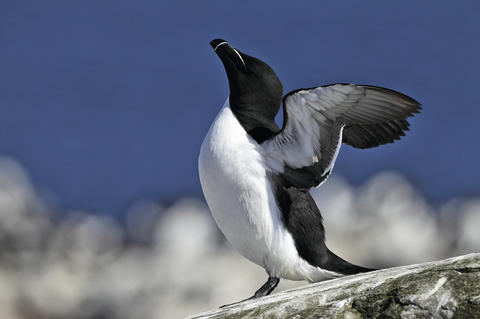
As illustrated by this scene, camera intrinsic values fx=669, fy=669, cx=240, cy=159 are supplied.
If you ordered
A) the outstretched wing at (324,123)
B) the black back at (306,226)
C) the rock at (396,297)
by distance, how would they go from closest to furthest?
the rock at (396,297) < the outstretched wing at (324,123) < the black back at (306,226)

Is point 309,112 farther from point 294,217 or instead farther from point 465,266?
point 465,266

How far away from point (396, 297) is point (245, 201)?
1.97 m

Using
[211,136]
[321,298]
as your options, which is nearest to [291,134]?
[211,136]

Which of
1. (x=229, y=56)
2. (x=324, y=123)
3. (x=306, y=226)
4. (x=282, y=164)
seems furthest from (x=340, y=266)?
(x=229, y=56)

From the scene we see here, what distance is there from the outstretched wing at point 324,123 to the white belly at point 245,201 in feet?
0.78

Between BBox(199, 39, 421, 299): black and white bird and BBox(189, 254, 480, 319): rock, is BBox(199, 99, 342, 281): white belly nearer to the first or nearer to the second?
BBox(199, 39, 421, 299): black and white bird

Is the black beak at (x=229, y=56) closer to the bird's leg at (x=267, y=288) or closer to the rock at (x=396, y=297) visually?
the bird's leg at (x=267, y=288)

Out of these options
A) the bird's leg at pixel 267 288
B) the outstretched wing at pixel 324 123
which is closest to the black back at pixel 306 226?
the outstretched wing at pixel 324 123

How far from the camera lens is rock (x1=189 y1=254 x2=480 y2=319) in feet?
13.4

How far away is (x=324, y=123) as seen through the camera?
5.79 m

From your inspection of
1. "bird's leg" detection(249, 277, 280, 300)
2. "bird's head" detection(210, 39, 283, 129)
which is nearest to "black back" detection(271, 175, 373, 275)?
"bird's leg" detection(249, 277, 280, 300)

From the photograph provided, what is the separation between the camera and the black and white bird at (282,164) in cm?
575

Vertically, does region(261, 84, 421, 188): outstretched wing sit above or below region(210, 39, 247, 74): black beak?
below

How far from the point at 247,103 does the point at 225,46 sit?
70 centimetres
